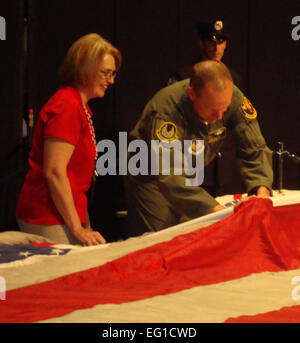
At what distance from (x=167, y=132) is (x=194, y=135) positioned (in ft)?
0.52

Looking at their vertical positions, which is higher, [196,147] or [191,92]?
[191,92]

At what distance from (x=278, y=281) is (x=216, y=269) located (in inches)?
6.8

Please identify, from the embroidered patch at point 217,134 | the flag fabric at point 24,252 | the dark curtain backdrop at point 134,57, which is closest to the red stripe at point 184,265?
the flag fabric at point 24,252

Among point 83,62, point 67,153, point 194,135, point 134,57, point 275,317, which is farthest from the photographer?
point 134,57

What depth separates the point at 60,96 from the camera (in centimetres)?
188

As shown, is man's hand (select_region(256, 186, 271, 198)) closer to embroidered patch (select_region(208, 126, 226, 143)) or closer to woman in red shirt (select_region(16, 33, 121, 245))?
→ embroidered patch (select_region(208, 126, 226, 143))

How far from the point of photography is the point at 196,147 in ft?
7.41

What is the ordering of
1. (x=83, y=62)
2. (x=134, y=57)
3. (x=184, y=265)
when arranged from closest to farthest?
(x=184, y=265) < (x=83, y=62) < (x=134, y=57)

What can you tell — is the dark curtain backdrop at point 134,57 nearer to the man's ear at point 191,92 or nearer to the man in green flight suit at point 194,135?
the man in green flight suit at point 194,135

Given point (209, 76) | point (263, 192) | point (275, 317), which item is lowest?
point (275, 317)

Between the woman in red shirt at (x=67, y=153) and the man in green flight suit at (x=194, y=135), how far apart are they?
0.89 ft

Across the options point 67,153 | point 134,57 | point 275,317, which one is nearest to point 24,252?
point 67,153

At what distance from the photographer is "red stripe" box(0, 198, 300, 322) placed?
52.4 inches

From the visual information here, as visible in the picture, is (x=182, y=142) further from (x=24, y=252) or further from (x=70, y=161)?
(x=24, y=252)
